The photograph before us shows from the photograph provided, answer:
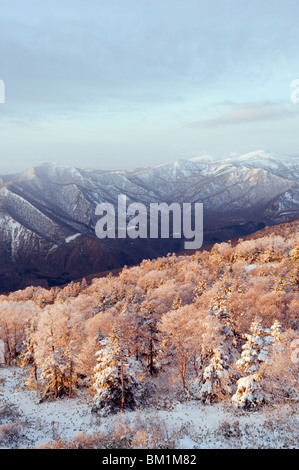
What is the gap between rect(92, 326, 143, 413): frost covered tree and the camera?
107 feet

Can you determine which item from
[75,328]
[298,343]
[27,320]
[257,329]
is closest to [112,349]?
[75,328]

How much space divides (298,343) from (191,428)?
46.7 feet

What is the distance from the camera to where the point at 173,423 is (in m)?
28.5

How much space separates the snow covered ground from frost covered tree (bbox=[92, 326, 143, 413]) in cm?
138

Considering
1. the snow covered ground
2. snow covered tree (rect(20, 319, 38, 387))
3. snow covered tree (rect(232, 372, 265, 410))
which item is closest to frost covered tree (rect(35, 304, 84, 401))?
the snow covered ground

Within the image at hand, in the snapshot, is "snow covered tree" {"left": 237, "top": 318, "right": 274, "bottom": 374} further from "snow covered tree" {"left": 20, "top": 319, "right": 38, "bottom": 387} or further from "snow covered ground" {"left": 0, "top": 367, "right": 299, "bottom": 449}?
"snow covered tree" {"left": 20, "top": 319, "right": 38, "bottom": 387}

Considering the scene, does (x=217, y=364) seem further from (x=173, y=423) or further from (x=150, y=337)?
(x=150, y=337)

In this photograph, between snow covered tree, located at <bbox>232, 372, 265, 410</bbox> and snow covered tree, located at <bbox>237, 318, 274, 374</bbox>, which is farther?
snow covered tree, located at <bbox>237, 318, 274, 374</bbox>

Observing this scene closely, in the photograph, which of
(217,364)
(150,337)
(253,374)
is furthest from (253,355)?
(150,337)

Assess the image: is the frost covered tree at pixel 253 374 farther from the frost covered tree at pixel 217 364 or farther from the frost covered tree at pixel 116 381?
the frost covered tree at pixel 116 381

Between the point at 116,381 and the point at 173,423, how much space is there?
811cm
